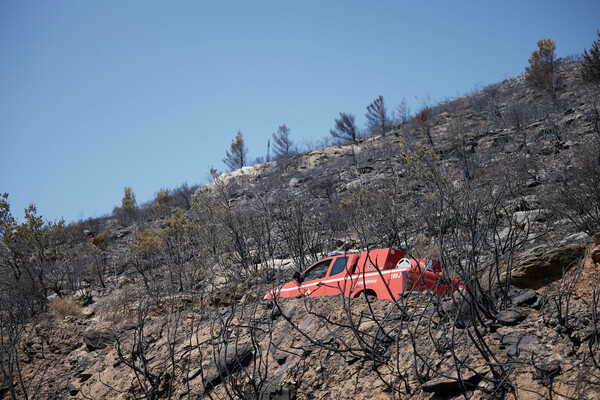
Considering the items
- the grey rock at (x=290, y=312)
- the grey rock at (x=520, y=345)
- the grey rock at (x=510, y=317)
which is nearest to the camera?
the grey rock at (x=520, y=345)

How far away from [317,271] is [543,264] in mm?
3855

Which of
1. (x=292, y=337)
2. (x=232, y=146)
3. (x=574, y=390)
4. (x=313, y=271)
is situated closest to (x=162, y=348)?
(x=292, y=337)

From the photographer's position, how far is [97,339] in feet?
25.5

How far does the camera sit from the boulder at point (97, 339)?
25.4 ft

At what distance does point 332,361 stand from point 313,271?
138 inches

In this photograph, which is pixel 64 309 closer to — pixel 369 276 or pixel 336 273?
pixel 336 273

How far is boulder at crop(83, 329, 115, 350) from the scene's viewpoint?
775 centimetres

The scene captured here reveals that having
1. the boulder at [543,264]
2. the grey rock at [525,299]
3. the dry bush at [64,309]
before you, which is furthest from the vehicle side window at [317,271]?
the dry bush at [64,309]

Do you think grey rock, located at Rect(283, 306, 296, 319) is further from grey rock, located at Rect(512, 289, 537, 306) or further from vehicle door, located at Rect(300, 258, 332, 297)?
grey rock, located at Rect(512, 289, 537, 306)

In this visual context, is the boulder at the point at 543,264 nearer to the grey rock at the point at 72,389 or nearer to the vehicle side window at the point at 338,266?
the vehicle side window at the point at 338,266

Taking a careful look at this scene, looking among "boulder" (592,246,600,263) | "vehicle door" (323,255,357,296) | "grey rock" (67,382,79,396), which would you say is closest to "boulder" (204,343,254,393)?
"vehicle door" (323,255,357,296)

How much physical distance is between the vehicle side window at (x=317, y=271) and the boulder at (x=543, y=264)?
3233 millimetres

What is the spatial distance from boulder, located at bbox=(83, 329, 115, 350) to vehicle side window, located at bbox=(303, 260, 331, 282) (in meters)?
3.73

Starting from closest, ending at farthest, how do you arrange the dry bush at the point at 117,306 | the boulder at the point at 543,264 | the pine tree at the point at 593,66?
1. the boulder at the point at 543,264
2. the dry bush at the point at 117,306
3. the pine tree at the point at 593,66
